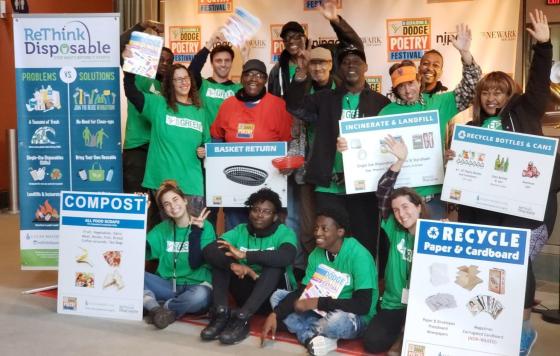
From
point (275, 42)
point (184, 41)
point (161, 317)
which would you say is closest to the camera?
point (161, 317)

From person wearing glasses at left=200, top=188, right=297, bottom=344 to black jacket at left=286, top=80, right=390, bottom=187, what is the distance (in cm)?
32

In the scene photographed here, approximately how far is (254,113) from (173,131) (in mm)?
550

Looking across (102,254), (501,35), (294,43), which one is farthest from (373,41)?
(102,254)

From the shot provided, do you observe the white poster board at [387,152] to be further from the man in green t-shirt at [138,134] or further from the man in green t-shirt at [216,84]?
the man in green t-shirt at [138,134]

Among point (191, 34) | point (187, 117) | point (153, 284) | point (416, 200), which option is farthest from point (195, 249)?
point (191, 34)

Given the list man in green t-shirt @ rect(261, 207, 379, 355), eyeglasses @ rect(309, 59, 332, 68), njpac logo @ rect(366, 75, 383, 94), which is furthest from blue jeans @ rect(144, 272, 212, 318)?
njpac logo @ rect(366, 75, 383, 94)

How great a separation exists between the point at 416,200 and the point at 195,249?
138 cm

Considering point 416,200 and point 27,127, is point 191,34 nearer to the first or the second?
point 27,127

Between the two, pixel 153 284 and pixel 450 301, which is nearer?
pixel 450 301

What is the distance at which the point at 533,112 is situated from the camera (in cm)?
371

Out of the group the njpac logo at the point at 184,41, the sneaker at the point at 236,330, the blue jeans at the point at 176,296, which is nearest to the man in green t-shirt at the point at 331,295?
the sneaker at the point at 236,330

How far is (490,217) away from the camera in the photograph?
3834mm

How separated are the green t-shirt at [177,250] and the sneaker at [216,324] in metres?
0.34

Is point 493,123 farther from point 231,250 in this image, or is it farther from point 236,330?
point 236,330
